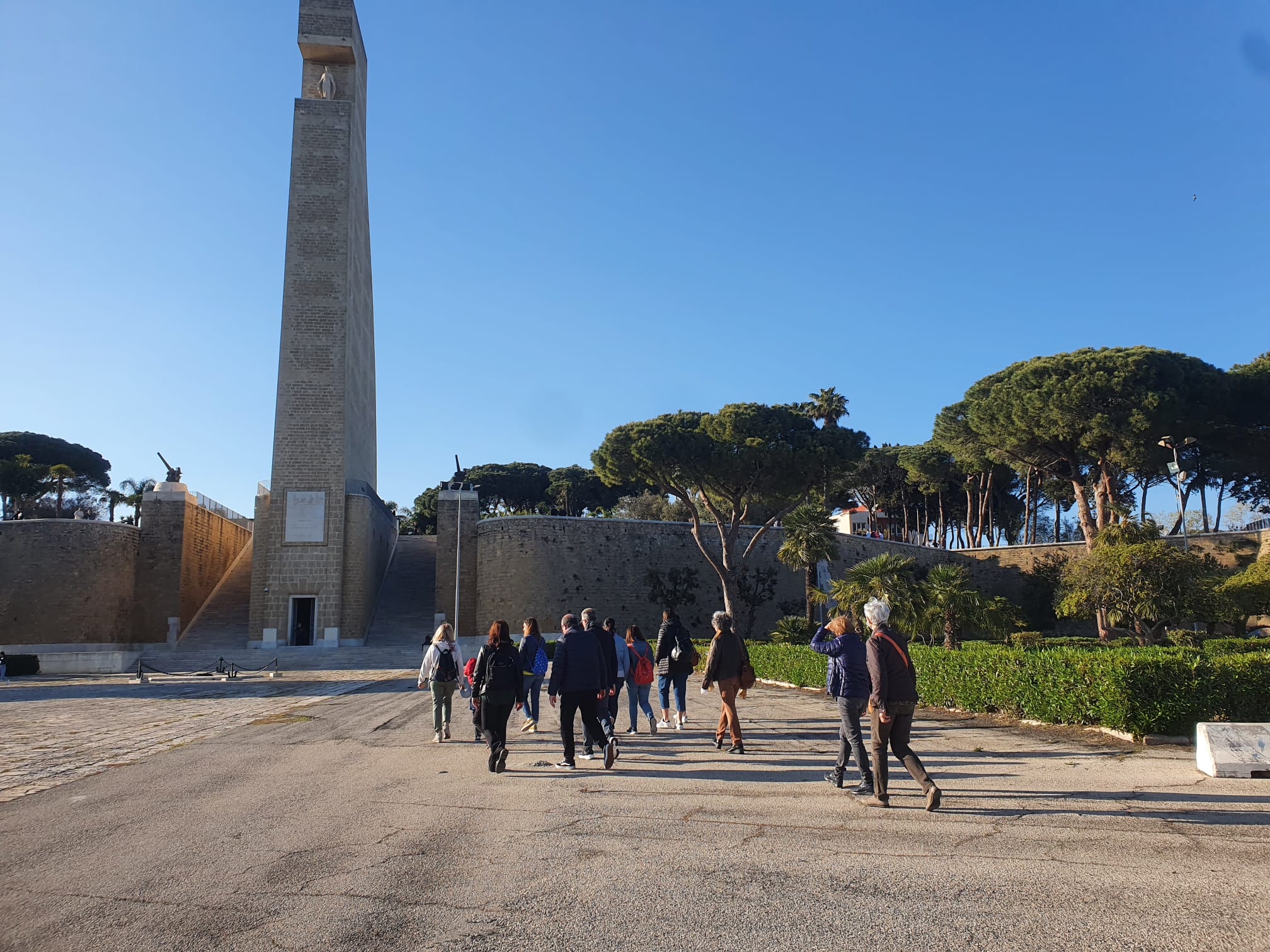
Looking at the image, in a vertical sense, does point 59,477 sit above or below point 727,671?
above

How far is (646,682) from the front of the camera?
9.05 m

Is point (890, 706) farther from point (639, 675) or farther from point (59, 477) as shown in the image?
point (59, 477)

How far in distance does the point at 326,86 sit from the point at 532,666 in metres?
35.3

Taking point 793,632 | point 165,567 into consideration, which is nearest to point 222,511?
point 165,567

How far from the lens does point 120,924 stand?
3646 millimetres

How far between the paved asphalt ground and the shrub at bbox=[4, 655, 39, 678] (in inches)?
728

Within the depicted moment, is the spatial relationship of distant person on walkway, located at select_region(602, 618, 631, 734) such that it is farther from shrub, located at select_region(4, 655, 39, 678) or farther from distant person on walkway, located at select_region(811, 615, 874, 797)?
shrub, located at select_region(4, 655, 39, 678)

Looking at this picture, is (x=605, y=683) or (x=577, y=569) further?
(x=577, y=569)

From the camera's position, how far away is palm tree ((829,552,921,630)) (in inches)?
613

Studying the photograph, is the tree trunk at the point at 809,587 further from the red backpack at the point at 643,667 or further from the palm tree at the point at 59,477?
the palm tree at the point at 59,477

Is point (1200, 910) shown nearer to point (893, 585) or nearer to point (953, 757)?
point (953, 757)

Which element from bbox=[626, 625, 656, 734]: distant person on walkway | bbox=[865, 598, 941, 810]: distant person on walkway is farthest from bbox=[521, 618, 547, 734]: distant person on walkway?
bbox=[865, 598, 941, 810]: distant person on walkway

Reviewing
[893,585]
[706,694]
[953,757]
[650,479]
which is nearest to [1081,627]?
[650,479]

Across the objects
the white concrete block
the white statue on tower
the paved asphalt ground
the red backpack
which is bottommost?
the paved asphalt ground
